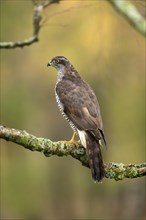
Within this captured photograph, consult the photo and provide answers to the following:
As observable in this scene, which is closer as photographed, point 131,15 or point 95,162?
point 131,15

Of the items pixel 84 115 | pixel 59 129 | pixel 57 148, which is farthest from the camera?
pixel 59 129

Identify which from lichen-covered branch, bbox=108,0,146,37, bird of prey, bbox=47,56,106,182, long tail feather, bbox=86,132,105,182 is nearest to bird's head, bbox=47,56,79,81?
bird of prey, bbox=47,56,106,182

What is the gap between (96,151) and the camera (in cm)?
807

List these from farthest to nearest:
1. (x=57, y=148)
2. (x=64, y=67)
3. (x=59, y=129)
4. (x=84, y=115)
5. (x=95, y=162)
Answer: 1. (x=59, y=129)
2. (x=64, y=67)
3. (x=84, y=115)
4. (x=95, y=162)
5. (x=57, y=148)

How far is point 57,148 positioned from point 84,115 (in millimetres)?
1068

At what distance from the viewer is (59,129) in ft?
67.2

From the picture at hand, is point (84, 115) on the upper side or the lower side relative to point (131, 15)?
lower

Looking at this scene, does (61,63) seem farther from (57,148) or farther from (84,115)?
(57,148)

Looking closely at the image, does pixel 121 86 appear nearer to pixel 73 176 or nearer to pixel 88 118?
pixel 73 176

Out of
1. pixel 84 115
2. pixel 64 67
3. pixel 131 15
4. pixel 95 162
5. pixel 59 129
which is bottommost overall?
pixel 95 162

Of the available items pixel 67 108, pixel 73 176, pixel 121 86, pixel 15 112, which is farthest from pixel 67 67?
pixel 73 176

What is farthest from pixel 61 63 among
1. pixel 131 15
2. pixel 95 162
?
pixel 131 15

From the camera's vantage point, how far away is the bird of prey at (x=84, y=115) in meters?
7.98

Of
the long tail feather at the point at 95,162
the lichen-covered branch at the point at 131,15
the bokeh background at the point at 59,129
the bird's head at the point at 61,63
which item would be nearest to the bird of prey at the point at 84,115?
the long tail feather at the point at 95,162
